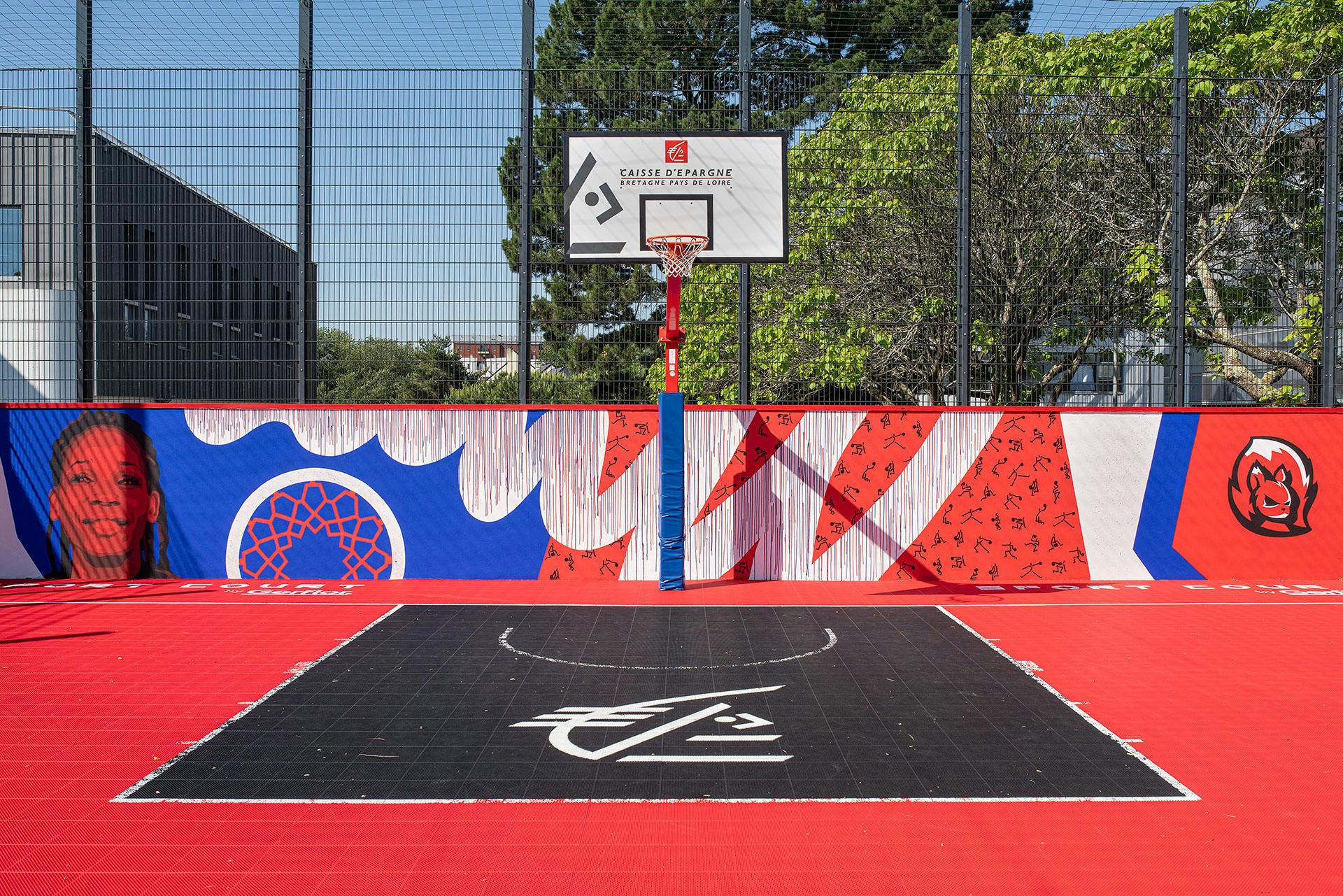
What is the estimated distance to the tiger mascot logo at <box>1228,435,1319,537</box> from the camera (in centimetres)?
1190

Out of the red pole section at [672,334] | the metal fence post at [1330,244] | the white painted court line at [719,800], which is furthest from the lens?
the metal fence post at [1330,244]

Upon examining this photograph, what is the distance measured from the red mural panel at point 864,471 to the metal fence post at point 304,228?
21.6ft

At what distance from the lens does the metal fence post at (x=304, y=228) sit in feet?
39.2

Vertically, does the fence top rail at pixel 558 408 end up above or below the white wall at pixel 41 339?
below

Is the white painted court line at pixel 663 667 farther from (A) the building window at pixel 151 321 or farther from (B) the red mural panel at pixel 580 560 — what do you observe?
(A) the building window at pixel 151 321

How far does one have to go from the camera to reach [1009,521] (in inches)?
461

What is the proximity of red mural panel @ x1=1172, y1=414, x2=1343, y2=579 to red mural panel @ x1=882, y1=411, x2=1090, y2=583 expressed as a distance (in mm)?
1491

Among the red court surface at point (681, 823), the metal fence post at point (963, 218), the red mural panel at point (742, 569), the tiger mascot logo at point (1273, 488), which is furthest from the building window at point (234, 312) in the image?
the tiger mascot logo at point (1273, 488)

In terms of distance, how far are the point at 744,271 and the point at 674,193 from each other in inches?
51.7

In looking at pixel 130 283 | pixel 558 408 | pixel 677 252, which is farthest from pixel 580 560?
pixel 130 283

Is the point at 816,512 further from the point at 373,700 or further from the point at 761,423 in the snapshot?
the point at 373,700

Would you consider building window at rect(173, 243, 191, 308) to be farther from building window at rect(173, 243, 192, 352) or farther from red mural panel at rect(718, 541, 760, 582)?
red mural panel at rect(718, 541, 760, 582)

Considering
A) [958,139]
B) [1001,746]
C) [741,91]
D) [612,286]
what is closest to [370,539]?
[612,286]

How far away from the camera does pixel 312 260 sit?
12.0 meters
